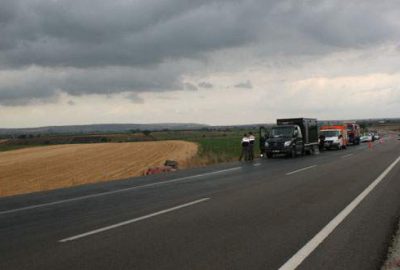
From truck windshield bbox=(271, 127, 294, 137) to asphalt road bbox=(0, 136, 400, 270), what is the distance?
20.3 metres

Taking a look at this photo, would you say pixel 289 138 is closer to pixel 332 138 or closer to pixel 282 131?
pixel 282 131

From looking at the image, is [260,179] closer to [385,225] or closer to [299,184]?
[299,184]

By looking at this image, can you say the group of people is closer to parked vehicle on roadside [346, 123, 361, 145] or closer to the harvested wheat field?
the harvested wheat field

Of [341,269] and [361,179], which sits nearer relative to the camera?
[341,269]

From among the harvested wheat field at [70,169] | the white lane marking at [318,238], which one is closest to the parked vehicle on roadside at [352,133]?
the harvested wheat field at [70,169]

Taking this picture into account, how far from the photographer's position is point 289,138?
35969 mm

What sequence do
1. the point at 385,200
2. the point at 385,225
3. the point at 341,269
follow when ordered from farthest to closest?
the point at 385,200 < the point at 385,225 < the point at 341,269

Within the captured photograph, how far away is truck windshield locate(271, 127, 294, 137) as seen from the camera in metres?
36.5

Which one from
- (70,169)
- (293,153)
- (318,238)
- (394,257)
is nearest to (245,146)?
(293,153)

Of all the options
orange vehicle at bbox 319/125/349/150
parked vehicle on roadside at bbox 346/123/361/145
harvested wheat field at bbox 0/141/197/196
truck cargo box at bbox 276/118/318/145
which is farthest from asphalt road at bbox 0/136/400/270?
parked vehicle on roadside at bbox 346/123/361/145

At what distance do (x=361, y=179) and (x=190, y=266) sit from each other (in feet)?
41.6

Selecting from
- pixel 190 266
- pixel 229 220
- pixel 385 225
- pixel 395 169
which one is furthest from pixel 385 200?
pixel 395 169

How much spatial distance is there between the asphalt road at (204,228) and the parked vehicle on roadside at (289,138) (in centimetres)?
1934

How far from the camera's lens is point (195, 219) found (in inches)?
401
